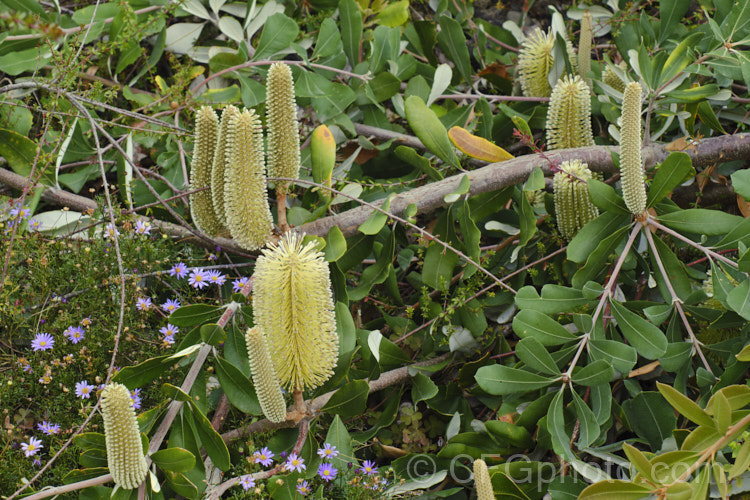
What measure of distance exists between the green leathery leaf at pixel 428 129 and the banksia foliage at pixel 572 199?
324mm

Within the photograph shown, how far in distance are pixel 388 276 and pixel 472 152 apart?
0.43m

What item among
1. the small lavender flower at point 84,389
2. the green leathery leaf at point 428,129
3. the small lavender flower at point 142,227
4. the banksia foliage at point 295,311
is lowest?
the small lavender flower at point 84,389

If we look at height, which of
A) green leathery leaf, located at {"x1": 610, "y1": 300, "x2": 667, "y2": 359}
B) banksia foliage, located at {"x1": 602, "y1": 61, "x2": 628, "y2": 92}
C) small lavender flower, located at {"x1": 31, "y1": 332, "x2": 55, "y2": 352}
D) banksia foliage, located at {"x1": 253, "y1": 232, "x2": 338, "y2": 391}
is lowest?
small lavender flower, located at {"x1": 31, "y1": 332, "x2": 55, "y2": 352}

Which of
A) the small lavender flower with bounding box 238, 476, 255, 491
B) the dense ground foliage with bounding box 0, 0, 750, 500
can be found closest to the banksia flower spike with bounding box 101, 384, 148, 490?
the dense ground foliage with bounding box 0, 0, 750, 500

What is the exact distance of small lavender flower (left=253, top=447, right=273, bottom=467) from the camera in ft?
5.16

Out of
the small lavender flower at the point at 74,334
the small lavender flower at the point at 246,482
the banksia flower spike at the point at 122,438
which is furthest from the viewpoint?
the small lavender flower at the point at 74,334

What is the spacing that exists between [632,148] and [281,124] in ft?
2.70

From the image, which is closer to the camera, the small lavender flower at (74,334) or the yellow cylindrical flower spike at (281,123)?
the yellow cylindrical flower spike at (281,123)

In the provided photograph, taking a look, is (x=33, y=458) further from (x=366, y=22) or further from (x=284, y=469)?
(x=366, y=22)

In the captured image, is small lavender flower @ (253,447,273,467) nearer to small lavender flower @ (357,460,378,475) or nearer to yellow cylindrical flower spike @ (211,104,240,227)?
small lavender flower @ (357,460,378,475)

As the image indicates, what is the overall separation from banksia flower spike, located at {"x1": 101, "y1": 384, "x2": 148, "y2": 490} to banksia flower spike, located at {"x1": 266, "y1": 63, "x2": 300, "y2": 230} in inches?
26.0

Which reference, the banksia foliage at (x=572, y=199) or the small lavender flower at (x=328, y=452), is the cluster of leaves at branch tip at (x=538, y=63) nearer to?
the banksia foliage at (x=572, y=199)

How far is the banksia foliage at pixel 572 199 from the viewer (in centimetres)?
175

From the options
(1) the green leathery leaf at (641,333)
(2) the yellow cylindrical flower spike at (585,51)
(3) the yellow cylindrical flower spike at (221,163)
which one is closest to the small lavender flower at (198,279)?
(3) the yellow cylindrical flower spike at (221,163)
